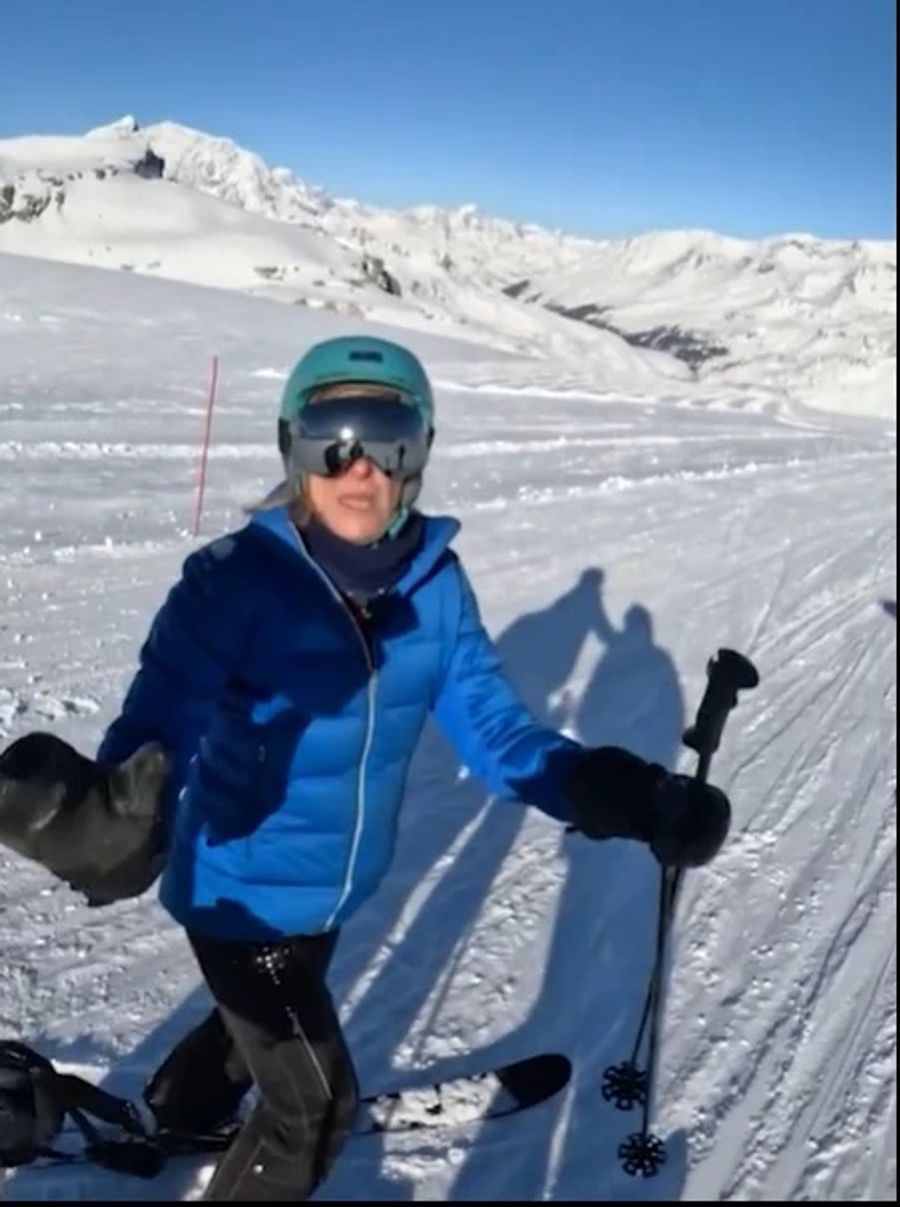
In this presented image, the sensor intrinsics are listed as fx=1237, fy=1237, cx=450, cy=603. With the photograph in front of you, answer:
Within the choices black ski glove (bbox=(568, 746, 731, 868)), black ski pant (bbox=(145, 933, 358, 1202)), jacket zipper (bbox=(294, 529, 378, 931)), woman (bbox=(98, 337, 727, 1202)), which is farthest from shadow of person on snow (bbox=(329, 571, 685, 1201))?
black ski glove (bbox=(568, 746, 731, 868))

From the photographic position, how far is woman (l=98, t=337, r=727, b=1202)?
2445 millimetres

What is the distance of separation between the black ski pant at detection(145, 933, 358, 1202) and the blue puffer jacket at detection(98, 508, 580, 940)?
65 mm

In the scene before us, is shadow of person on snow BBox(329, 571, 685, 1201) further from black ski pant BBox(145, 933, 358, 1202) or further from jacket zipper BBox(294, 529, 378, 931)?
jacket zipper BBox(294, 529, 378, 931)

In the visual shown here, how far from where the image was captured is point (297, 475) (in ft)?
8.36

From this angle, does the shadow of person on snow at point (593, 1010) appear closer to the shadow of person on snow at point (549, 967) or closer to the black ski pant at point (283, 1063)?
the shadow of person on snow at point (549, 967)

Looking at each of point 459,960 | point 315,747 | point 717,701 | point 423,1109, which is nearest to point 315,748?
point 315,747

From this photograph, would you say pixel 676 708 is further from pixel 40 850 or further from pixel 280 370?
pixel 280 370

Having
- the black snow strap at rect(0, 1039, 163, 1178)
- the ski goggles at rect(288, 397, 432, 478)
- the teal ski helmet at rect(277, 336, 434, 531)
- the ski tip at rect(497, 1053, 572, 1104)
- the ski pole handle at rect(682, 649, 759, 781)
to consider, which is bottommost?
the ski tip at rect(497, 1053, 572, 1104)

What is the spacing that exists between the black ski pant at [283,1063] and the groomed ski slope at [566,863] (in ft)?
2.04

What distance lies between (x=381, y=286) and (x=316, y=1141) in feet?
241

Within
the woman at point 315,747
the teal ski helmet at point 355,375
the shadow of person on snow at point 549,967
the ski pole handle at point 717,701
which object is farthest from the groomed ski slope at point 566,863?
the teal ski helmet at point 355,375

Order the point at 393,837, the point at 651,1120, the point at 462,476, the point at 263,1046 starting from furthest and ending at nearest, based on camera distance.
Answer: the point at 462,476 < the point at 651,1120 < the point at 393,837 < the point at 263,1046

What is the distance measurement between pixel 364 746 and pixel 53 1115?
1023 millimetres

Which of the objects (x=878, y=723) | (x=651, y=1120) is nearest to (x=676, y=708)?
(x=878, y=723)
